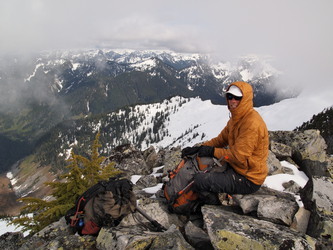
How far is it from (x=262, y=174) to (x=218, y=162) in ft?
4.90

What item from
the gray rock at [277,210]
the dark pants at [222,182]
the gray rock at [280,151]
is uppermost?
the dark pants at [222,182]

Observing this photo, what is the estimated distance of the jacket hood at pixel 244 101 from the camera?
662cm

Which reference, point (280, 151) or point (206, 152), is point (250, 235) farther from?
point (280, 151)

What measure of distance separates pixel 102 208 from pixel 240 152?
4904 mm

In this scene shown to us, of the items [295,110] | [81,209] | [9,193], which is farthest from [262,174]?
[9,193]

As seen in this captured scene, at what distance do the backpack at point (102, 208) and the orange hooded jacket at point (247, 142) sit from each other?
11.8ft

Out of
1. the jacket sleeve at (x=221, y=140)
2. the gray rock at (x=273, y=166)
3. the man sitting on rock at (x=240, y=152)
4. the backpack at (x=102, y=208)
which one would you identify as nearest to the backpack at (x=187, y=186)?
the man sitting on rock at (x=240, y=152)

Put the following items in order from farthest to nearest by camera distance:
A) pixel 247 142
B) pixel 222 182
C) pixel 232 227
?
1. pixel 222 182
2. pixel 247 142
3. pixel 232 227

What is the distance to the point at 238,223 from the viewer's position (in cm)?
628

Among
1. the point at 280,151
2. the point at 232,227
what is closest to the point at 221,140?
the point at 232,227

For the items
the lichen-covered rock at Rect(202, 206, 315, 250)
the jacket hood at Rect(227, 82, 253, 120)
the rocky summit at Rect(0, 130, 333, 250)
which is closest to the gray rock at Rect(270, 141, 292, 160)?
the rocky summit at Rect(0, 130, 333, 250)

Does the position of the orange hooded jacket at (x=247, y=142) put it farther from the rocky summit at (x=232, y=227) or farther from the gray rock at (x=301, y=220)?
the gray rock at (x=301, y=220)

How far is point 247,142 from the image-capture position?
21.7ft

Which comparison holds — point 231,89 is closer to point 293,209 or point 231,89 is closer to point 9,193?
point 293,209
